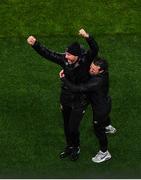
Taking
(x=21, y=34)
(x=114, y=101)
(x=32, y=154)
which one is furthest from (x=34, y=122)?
(x=21, y=34)

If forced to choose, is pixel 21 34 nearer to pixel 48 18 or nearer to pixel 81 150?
pixel 48 18

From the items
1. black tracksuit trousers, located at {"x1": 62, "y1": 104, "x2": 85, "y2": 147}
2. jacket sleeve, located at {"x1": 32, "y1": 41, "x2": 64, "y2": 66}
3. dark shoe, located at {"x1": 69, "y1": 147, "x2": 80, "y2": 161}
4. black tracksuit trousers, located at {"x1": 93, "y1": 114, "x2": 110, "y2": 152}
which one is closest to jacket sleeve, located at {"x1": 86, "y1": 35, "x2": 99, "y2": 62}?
jacket sleeve, located at {"x1": 32, "y1": 41, "x2": 64, "y2": 66}

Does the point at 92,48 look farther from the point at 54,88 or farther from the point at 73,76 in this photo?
the point at 54,88

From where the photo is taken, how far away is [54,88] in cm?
1302

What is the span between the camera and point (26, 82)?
13148mm

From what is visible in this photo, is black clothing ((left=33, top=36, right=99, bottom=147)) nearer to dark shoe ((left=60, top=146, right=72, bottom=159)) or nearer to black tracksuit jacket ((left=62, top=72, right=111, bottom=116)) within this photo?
black tracksuit jacket ((left=62, top=72, right=111, bottom=116))

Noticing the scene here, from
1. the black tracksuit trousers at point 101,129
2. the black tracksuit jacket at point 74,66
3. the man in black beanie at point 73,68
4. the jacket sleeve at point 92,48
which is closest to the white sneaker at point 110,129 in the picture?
the black tracksuit trousers at point 101,129

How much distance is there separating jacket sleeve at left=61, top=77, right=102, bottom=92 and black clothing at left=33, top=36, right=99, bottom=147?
0.20ft

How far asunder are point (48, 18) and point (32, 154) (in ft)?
15.5

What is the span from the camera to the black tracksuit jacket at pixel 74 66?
9.96 meters

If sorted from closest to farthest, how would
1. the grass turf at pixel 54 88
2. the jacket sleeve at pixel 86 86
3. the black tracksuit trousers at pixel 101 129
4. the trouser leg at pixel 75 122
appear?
1. the jacket sleeve at pixel 86 86
2. the trouser leg at pixel 75 122
3. the black tracksuit trousers at pixel 101 129
4. the grass turf at pixel 54 88

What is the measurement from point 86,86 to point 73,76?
28cm

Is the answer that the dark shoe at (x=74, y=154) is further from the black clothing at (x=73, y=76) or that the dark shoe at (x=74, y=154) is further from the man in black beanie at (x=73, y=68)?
the black clothing at (x=73, y=76)

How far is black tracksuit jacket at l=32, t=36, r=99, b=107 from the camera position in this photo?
32.7 feet
